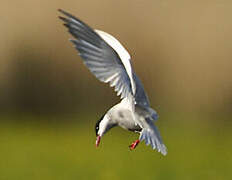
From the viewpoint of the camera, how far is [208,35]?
9.06m

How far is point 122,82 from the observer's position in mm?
4633

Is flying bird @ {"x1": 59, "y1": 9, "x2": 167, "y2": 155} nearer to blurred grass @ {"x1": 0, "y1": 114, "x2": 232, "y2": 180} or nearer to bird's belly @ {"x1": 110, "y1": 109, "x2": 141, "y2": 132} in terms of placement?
bird's belly @ {"x1": 110, "y1": 109, "x2": 141, "y2": 132}

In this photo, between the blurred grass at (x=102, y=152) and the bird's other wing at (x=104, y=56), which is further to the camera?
the blurred grass at (x=102, y=152)

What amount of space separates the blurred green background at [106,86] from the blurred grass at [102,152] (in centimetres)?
2

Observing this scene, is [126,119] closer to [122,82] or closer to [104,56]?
A: [122,82]

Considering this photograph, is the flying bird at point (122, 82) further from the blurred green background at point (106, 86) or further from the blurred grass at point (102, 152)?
the blurred green background at point (106, 86)

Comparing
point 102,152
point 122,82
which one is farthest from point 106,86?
point 122,82

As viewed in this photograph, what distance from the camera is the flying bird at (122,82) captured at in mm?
4527

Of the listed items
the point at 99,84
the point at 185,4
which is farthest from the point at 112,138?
the point at 185,4

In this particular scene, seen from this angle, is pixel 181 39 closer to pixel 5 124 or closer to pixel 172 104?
pixel 172 104

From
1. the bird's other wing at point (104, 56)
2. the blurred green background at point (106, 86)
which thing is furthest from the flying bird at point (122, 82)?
the blurred green background at point (106, 86)

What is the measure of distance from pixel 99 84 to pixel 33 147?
4.20ft

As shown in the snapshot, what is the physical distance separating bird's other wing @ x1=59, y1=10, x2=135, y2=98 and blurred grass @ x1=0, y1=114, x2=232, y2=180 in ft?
8.15

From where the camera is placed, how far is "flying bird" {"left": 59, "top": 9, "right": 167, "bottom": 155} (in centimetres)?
453
